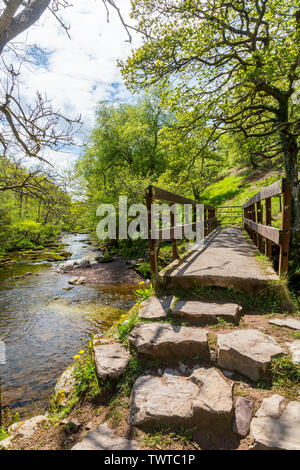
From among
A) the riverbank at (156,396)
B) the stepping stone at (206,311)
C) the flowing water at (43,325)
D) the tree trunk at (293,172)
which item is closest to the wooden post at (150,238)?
the stepping stone at (206,311)

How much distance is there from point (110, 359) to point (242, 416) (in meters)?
1.35

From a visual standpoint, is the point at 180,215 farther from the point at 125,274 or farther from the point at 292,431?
the point at 292,431

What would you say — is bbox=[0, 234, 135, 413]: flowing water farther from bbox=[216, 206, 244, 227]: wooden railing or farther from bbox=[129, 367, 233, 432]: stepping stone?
bbox=[216, 206, 244, 227]: wooden railing

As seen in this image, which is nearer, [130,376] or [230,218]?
[130,376]

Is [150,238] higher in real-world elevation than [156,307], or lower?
higher

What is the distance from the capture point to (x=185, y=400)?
186 centimetres

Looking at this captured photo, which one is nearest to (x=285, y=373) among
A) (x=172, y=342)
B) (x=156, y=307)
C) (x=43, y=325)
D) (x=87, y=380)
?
(x=172, y=342)

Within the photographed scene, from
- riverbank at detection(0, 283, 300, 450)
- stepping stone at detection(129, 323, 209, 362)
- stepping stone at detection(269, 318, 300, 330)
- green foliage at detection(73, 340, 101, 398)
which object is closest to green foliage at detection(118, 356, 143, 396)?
riverbank at detection(0, 283, 300, 450)

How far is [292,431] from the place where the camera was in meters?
1.49

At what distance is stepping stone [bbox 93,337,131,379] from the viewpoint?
2.32m

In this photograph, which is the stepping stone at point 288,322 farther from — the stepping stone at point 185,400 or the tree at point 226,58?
the tree at point 226,58

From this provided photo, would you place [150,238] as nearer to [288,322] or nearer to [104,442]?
[288,322]

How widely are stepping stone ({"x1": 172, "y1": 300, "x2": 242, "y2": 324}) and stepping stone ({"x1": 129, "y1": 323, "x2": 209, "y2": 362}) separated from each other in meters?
0.26
